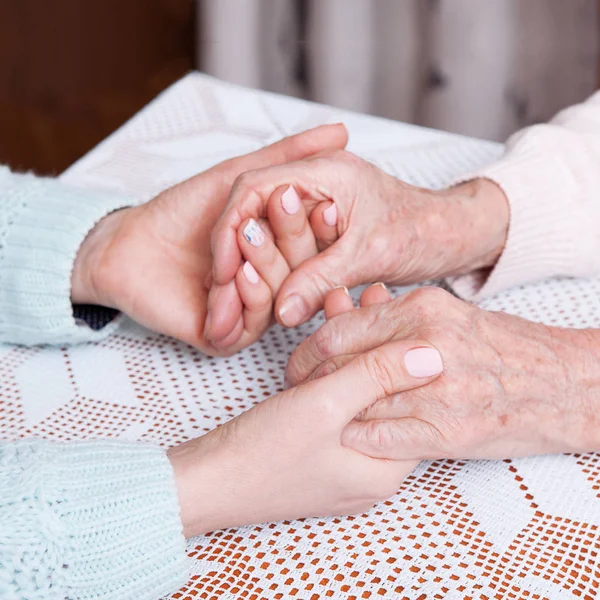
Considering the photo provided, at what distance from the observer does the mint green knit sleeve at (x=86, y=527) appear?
586 millimetres

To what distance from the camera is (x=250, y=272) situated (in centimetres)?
81

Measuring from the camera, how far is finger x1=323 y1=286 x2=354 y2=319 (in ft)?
2.57

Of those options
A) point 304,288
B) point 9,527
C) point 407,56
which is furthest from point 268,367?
point 407,56

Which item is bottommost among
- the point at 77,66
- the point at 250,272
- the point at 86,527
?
the point at 77,66

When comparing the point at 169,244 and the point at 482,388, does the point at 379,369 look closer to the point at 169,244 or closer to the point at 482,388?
the point at 482,388

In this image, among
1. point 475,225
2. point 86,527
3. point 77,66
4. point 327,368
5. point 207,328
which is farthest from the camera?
point 77,66

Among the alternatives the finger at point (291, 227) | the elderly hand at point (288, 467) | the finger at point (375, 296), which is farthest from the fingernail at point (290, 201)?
the elderly hand at point (288, 467)

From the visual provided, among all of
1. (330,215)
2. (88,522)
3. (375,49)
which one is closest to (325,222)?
(330,215)

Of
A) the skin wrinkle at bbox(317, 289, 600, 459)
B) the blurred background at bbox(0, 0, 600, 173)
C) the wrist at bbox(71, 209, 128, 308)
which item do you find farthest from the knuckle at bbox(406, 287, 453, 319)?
the blurred background at bbox(0, 0, 600, 173)

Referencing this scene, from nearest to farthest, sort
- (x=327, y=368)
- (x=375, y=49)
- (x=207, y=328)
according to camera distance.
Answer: (x=327, y=368)
(x=207, y=328)
(x=375, y=49)

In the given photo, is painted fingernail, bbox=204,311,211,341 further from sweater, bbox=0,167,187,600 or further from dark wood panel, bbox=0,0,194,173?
dark wood panel, bbox=0,0,194,173

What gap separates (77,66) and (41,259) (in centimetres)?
192

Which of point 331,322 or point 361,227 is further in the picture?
point 361,227

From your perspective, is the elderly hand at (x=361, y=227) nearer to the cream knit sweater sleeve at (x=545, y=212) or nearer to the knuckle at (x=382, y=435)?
the cream knit sweater sleeve at (x=545, y=212)
